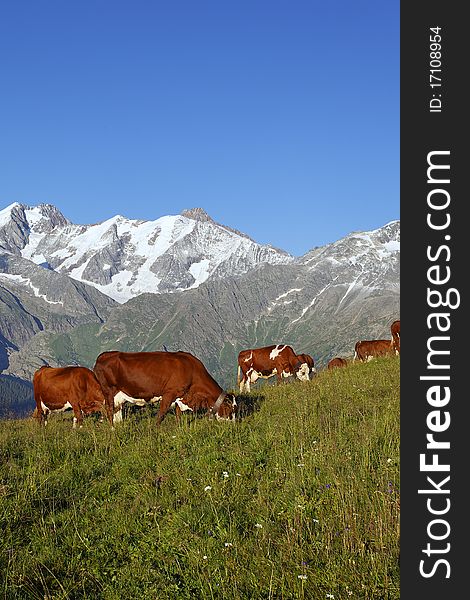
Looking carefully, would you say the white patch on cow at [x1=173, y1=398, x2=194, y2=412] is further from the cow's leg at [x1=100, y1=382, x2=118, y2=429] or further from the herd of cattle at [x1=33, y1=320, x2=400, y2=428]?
the cow's leg at [x1=100, y1=382, x2=118, y2=429]

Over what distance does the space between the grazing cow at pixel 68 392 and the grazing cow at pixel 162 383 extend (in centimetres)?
197

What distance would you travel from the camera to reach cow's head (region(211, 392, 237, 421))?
13250 millimetres

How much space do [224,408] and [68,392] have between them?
6904 mm

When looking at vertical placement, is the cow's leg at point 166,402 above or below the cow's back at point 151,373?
below

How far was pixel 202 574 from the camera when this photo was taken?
5465 mm

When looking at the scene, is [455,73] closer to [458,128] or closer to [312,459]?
[458,128]

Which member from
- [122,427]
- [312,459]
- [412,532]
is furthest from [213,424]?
[412,532]

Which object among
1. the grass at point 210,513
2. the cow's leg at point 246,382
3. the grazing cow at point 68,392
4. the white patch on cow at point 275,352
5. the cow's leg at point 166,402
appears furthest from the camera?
the white patch on cow at point 275,352

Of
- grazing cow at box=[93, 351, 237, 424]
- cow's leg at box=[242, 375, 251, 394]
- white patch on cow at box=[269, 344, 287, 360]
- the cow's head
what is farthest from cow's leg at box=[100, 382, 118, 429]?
white patch on cow at box=[269, 344, 287, 360]

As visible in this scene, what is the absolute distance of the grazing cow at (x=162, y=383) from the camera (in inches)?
565

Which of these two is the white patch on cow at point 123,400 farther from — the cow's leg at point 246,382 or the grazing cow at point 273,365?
the grazing cow at point 273,365

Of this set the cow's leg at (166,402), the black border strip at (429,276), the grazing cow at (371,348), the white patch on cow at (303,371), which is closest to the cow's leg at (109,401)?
the cow's leg at (166,402)

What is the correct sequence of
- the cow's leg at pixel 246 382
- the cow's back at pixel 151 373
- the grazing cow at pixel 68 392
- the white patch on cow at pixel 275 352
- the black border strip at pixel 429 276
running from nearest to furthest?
the black border strip at pixel 429 276 → the cow's back at pixel 151 373 → the grazing cow at pixel 68 392 → the cow's leg at pixel 246 382 → the white patch on cow at pixel 275 352

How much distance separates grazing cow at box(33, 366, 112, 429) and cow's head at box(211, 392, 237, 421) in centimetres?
503
